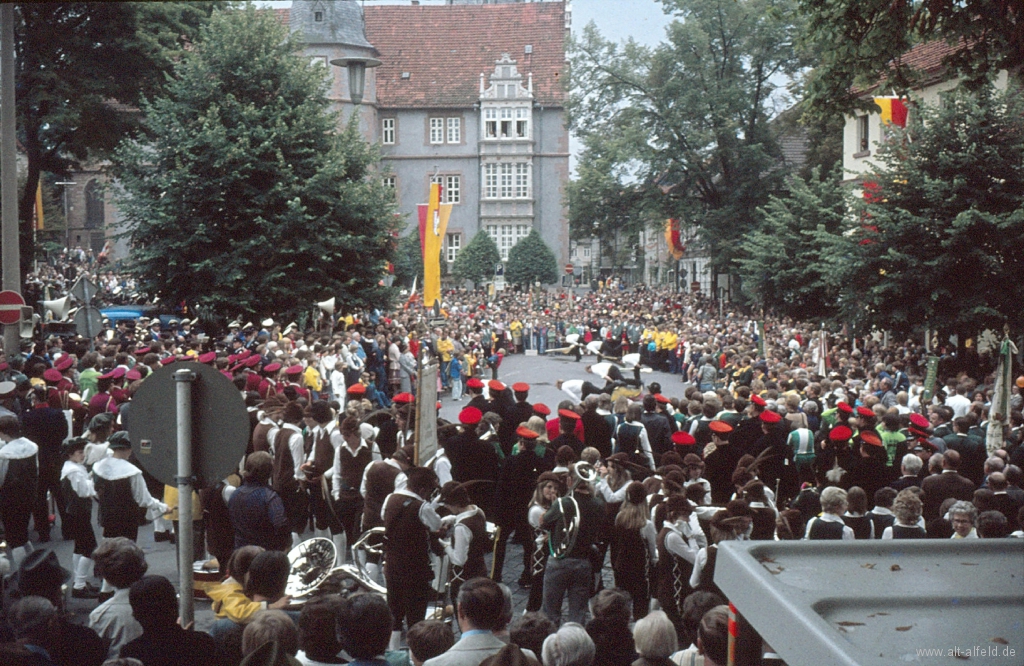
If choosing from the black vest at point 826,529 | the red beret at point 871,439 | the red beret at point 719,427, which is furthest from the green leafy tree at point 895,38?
the black vest at point 826,529

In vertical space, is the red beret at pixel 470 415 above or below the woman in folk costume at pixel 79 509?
above

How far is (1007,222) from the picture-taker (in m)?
21.3

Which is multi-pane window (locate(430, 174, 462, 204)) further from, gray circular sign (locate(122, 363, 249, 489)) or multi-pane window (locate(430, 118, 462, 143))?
gray circular sign (locate(122, 363, 249, 489))

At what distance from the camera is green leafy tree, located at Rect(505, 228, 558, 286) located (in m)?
69.3

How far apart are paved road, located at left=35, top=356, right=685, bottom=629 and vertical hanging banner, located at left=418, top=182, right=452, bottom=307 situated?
2748 millimetres

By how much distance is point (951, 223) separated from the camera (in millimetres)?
22344

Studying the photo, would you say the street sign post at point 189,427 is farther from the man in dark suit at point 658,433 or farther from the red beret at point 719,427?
the man in dark suit at point 658,433

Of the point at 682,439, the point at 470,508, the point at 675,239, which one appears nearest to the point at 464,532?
the point at 470,508

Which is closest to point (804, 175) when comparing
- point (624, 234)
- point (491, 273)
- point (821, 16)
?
point (624, 234)

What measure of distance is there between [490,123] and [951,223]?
53110mm

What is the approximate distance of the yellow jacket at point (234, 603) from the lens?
5898 millimetres

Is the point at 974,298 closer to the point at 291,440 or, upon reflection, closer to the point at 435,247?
the point at 435,247

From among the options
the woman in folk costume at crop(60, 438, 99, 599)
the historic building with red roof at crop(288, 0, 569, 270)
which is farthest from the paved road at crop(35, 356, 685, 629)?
the historic building with red roof at crop(288, 0, 569, 270)

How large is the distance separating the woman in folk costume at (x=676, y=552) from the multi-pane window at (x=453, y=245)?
66.4m
